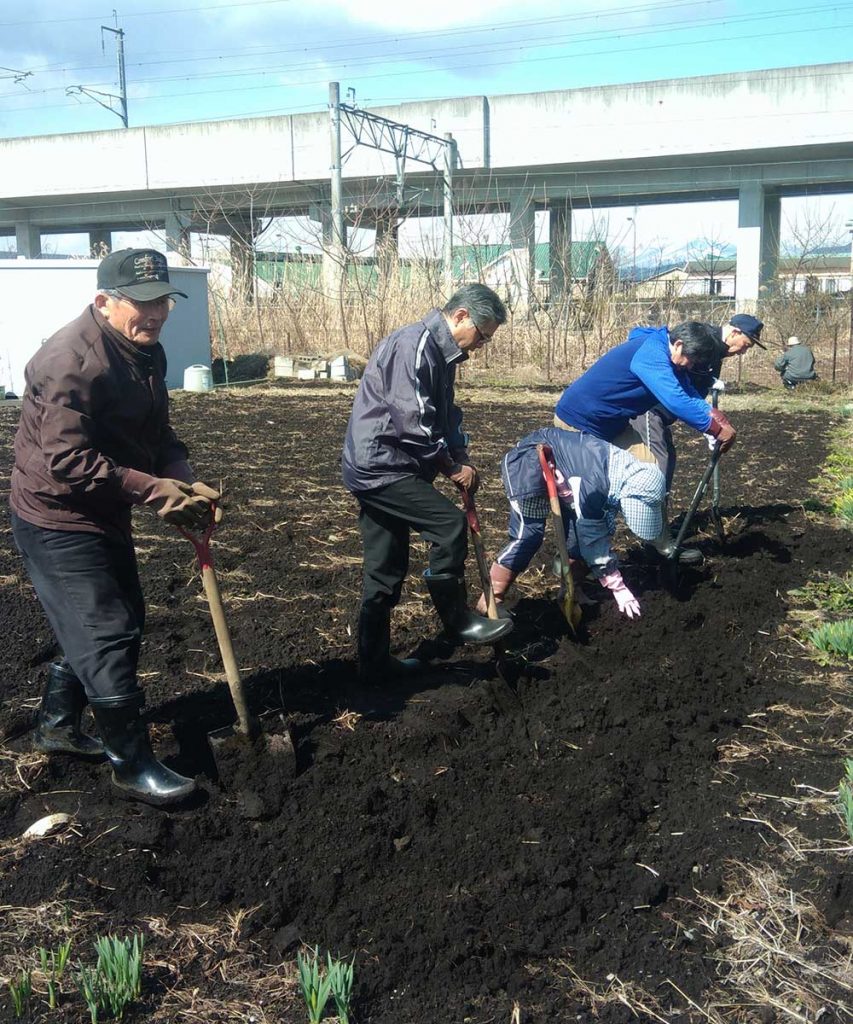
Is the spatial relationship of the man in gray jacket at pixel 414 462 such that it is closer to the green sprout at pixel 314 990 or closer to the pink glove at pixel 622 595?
the pink glove at pixel 622 595

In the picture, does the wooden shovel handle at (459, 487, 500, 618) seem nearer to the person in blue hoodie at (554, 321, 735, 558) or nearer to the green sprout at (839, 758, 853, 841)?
the person in blue hoodie at (554, 321, 735, 558)

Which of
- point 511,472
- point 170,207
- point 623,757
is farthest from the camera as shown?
point 170,207

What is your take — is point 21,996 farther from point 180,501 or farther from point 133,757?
point 180,501

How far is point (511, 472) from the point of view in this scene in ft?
17.4

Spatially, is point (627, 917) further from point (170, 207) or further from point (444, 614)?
point (170, 207)

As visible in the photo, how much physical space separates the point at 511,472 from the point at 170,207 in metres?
37.8

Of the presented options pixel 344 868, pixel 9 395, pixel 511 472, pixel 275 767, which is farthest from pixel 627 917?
pixel 9 395

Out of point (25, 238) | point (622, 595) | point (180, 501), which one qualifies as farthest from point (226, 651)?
point (25, 238)

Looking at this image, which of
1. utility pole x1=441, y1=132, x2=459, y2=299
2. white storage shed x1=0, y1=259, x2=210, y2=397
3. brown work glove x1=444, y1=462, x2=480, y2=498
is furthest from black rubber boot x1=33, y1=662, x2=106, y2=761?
utility pole x1=441, y1=132, x2=459, y2=299

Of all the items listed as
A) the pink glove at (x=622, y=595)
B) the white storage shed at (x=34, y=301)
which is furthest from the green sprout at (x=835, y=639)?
the white storage shed at (x=34, y=301)

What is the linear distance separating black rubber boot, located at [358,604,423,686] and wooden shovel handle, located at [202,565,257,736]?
0.82 metres

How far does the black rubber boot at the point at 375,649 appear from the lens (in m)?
4.41

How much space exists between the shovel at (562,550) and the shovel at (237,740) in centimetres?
184

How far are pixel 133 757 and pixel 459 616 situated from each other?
1604 millimetres
